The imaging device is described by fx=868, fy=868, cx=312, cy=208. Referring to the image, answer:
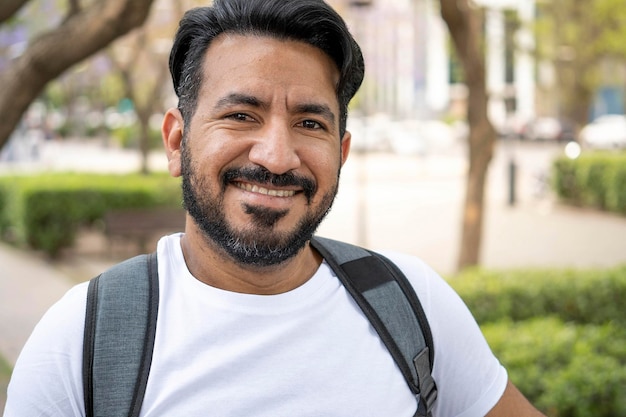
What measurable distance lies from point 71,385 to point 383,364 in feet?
2.09

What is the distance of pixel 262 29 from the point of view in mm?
1823

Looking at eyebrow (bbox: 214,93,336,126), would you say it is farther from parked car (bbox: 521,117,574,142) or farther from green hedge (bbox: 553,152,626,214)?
parked car (bbox: 521,117,574,142)

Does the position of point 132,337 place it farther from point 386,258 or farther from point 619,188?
point 619,188

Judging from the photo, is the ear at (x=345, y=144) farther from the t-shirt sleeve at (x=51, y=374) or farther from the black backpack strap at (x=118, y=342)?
the t-shirt sleeve at (x=51, y=374)

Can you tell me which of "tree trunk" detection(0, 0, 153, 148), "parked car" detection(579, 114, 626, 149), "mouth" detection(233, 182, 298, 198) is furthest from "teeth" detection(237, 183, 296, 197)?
"parked car" detection(579, 114, 626, 149)

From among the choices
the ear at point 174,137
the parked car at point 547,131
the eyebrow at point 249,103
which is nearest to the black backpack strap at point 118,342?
the ear at point 174,137

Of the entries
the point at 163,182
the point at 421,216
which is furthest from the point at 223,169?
the point at 421,216

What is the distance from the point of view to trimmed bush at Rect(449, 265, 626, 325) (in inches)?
238

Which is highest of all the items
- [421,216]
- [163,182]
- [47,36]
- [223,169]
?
[47,36]

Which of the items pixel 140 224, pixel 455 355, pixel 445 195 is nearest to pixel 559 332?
pixel 455 355

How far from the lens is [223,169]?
1791 millimetres

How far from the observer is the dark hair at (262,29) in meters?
1.81

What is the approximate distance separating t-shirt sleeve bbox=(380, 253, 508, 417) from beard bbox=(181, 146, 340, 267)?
306 millimetres

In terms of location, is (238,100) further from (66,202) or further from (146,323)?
→ (66,202)
